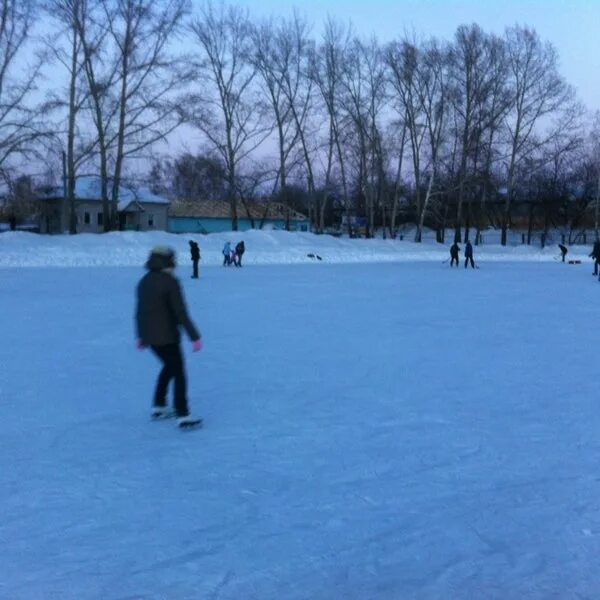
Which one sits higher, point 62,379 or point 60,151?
point 60,151

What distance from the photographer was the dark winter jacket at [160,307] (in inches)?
197

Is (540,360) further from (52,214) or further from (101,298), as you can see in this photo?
(52,214)

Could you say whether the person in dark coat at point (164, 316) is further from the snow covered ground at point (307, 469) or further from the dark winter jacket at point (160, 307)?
the snow covered ground at point (307, 469)

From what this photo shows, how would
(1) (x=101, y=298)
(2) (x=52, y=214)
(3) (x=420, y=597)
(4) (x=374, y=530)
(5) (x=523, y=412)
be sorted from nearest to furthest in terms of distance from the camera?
(3) (x=420, y=597) < (4) (x=374, y=530) < (5) (x=523, y=412) < (1) (x=101, y=298) < (2) (x=52, y=214)

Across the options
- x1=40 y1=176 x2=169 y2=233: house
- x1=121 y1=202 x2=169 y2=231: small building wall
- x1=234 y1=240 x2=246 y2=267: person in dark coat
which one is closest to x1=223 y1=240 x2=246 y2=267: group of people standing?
x1=234 y1=240 x2=246 y2=267: person in dark coat

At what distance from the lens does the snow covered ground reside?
9.42ft

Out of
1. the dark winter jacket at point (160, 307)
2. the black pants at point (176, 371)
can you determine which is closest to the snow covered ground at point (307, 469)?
the black pants at point (176, 371)

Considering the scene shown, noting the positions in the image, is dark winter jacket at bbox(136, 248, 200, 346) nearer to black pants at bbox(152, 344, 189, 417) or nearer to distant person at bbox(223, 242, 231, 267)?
black pants at bbox(152, 344, 189, 417)

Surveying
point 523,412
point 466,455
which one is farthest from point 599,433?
point 466,455

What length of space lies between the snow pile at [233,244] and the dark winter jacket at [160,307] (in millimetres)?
19722

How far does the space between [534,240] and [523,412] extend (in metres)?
56.7

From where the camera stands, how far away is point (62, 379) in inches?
259

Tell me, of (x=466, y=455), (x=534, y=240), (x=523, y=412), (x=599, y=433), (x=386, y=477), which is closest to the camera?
(x=386, y=477)

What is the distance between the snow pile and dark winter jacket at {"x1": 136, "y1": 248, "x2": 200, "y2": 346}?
776 inches
